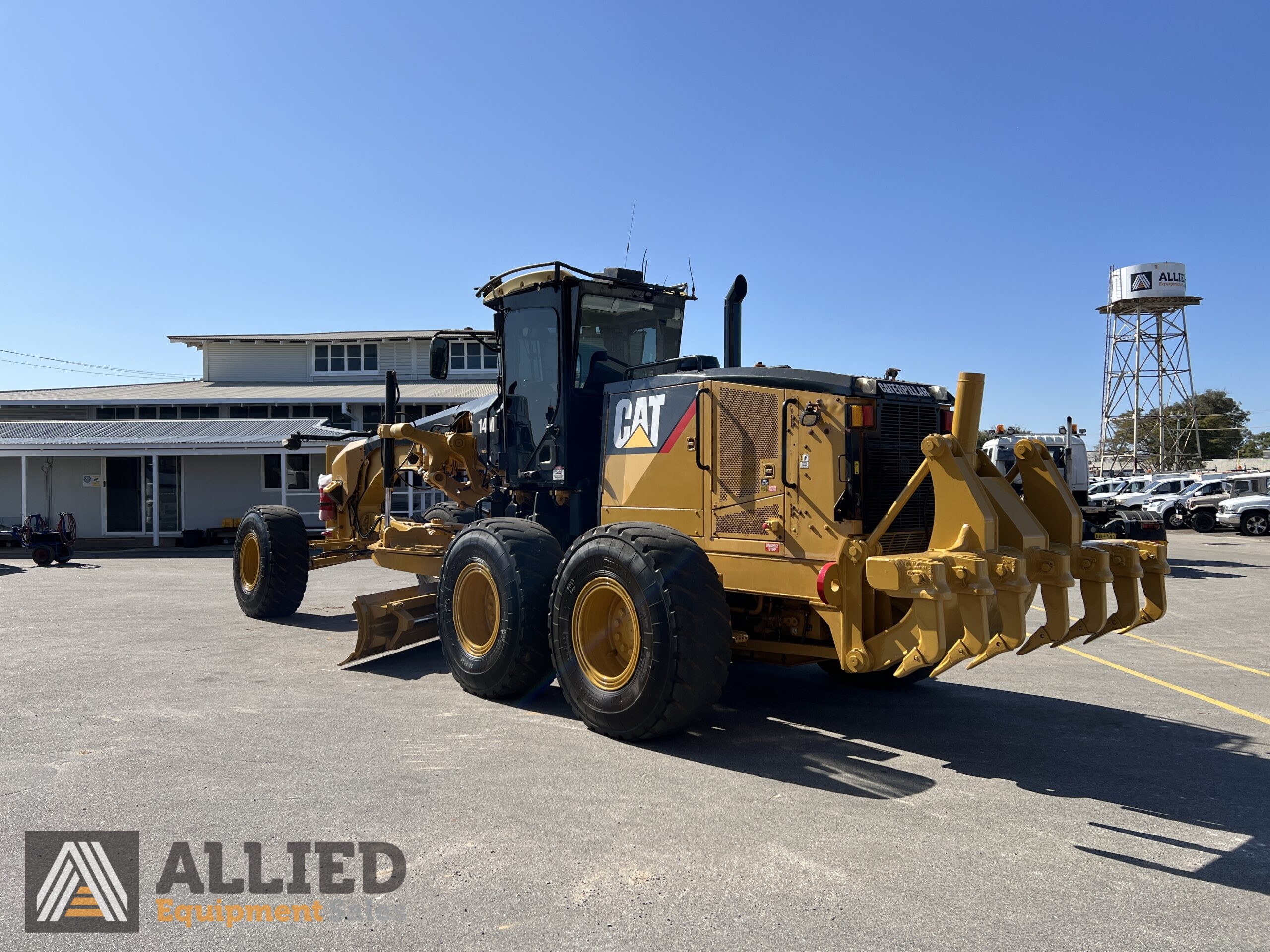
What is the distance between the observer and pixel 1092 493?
120 ft

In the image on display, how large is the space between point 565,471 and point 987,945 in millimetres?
5253

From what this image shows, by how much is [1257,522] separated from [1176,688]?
2662 centimetres

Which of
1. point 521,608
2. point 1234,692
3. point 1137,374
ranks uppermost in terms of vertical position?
point 1137,374

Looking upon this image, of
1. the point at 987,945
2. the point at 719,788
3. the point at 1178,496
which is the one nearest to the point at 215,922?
the point at 719,788

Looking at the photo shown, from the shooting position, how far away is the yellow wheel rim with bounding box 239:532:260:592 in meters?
11.5

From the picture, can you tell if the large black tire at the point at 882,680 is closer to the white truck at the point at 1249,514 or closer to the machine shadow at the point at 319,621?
the machine shadow at the point at 319,621

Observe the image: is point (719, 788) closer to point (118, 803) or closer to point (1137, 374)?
point (118, 803)

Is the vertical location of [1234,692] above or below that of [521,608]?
below

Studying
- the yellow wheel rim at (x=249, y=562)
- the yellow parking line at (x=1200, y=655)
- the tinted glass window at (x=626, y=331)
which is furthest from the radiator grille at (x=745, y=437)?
the yellow wheel rim at (x=249, y=562)

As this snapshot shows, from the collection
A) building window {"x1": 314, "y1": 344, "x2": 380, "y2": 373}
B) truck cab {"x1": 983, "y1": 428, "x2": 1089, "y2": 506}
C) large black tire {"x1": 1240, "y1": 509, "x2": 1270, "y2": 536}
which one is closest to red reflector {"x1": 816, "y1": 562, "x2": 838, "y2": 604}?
truck cab {"x1": 983, "y1": 428, "x2": 1089, "y2": 506}

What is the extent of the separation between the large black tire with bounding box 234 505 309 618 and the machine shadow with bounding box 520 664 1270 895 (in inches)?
195

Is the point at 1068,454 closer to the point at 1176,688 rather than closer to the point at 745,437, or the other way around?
the point at 1176,688

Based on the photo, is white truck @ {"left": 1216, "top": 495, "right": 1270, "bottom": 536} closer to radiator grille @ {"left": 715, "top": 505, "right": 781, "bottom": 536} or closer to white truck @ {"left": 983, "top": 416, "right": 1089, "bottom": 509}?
white truck @ {"left": 983, "top": 416, "right": 1089, "bottom": 509}

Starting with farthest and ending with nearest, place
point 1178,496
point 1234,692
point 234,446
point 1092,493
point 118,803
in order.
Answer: point 1092,493 < point 1178,496 < point 234,446 < point 1234,692 < point 118,803
